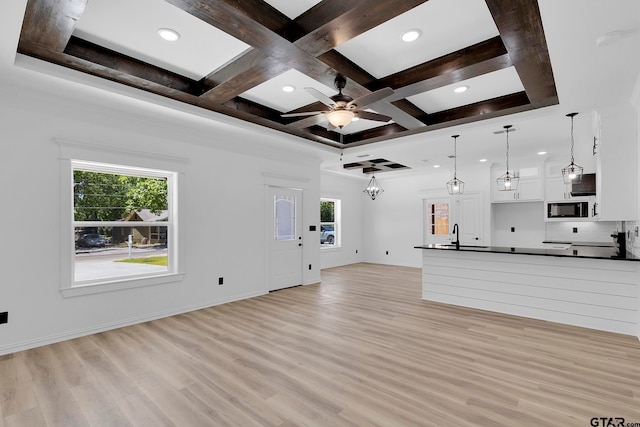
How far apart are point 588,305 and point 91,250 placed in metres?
6.20

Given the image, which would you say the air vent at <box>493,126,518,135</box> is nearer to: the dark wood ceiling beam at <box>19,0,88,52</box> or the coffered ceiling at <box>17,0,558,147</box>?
the coffered ceiling at <box>17,0,558,147</box>

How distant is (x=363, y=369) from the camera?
110 inches

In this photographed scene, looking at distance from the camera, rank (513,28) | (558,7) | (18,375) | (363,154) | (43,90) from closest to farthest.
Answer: (558,7)
(513,28)
(18,375)
(43,90)
(363,154)

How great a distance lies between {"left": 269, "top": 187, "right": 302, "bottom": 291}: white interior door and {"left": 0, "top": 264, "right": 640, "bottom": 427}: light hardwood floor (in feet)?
5.56

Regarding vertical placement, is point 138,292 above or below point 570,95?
below

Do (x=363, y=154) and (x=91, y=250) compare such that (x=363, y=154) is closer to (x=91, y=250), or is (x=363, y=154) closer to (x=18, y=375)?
(x=91, y=250)

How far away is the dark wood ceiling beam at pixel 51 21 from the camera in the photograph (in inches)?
85.5

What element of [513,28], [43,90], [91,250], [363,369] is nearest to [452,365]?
[363,369]

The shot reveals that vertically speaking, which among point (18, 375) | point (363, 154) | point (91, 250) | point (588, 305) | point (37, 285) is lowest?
point (18, 375)

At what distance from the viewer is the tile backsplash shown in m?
6.43

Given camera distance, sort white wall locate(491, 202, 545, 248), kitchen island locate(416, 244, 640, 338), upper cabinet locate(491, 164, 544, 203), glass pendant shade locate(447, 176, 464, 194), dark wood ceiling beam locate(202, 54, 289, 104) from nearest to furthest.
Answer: dark wood ceiling beam locate(202, 54, 289, 104) → kitchen island locate(416, 244, 640, 338) → glass pendant shade locate(447, 176, 464, 194) → upper cabinet locate(491, 164, 544, 203) → white wall locate(491, 202, 545, 248)

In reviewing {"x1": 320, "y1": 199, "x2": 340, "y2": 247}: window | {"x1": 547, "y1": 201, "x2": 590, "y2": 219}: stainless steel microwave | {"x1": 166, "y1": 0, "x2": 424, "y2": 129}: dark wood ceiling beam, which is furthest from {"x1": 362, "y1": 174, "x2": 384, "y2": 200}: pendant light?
{"x1": 166, "y1": 0, "x2": 424, "y2": 129}: dark wood ceiling beam

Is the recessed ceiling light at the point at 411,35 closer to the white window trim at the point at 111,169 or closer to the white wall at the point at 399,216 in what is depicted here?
the white window trim at the point at 111,169

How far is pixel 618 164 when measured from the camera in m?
3.85
